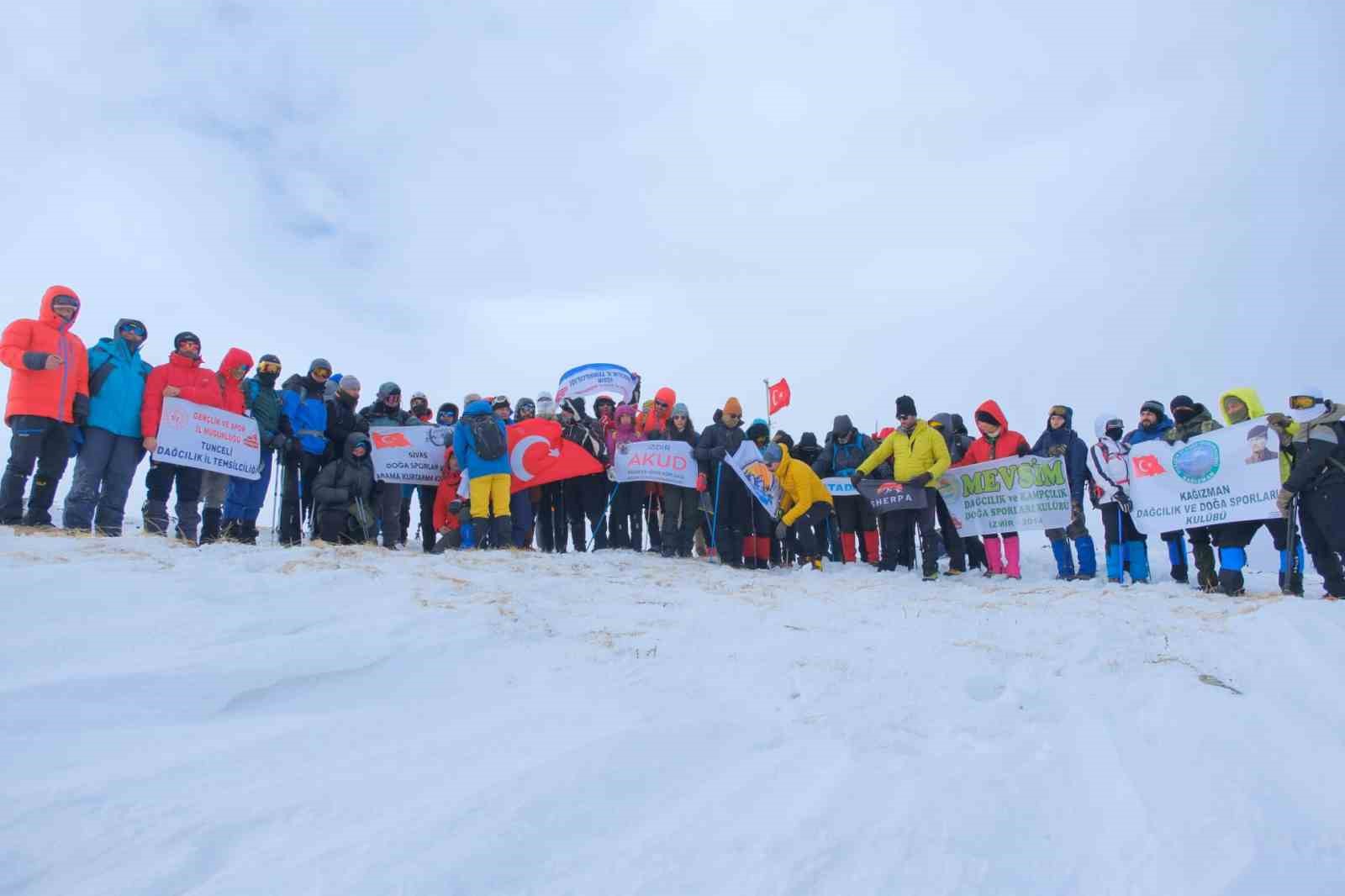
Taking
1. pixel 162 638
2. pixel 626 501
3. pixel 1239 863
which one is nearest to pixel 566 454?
pixel 626 501

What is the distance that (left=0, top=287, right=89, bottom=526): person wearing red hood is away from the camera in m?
6.98

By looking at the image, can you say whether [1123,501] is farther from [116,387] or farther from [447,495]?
[116,387]

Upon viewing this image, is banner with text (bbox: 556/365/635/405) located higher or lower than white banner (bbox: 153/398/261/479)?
higher

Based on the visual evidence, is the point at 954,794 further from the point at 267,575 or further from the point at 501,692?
the point at 267,575

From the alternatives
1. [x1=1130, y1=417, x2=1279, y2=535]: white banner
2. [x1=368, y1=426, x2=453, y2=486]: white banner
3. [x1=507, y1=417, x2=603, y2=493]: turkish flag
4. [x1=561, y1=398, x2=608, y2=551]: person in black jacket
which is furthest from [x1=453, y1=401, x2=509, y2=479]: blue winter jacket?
[x1=1130, y1=417, x2=1279, y2=535]: white banner

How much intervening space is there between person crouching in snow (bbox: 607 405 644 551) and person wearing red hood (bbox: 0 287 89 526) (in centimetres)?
581

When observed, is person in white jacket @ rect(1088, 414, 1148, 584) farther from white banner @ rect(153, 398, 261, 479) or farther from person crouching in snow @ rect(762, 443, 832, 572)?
white banner @ rect(153, 398, 261, 479)

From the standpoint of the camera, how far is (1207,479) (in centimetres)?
875

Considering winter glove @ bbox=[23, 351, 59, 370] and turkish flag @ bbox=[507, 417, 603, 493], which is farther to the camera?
turkish flag @ bbox=[507, 417, 603, 493]

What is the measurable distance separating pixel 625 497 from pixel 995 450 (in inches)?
187

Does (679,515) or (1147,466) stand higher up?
(1147,466)

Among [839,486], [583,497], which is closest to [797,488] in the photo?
[839,486]

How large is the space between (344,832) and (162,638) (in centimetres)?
192

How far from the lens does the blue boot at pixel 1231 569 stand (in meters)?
8.05
